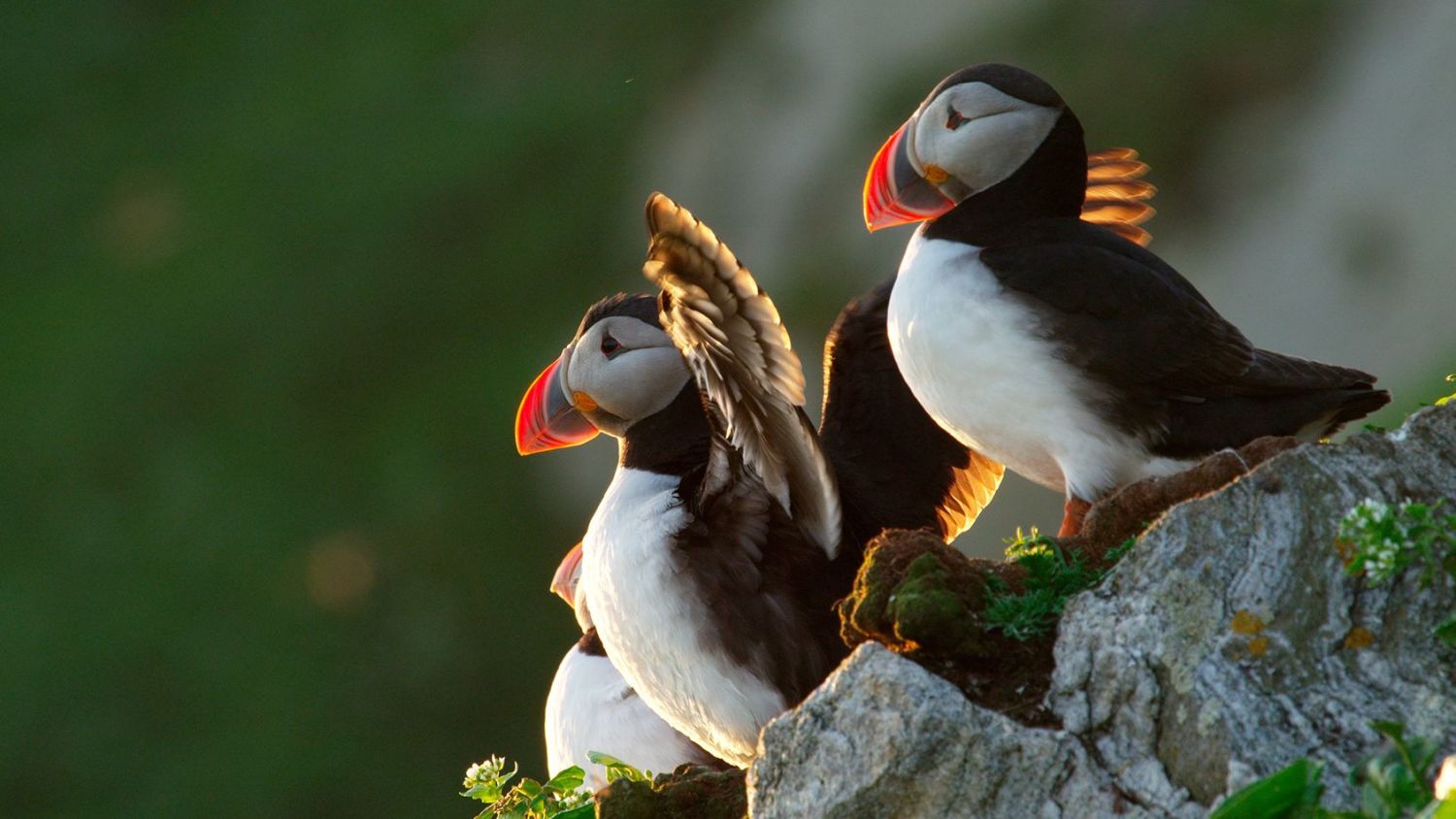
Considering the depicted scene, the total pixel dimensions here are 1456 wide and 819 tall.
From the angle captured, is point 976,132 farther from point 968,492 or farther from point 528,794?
point 528,794

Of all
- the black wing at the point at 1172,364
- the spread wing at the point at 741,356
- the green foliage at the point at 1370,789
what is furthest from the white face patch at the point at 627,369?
the green foliage at the point at 1370,789

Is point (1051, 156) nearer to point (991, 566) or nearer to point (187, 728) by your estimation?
point (991, 566)

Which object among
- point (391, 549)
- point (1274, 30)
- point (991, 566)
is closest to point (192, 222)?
point (391, 549)

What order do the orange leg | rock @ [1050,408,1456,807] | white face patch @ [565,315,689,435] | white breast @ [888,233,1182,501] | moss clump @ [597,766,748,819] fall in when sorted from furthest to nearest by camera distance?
1. white face patch @ [565,315,689,435]
2. white breast @ [888,233,1182,501]
3. the orange leg
4. moss clump @ [597,766,748,819]
5. rock @ [1050,408,1456,807]

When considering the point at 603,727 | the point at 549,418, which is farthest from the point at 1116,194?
the point at 603,727

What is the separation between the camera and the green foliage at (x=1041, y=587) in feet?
7.53

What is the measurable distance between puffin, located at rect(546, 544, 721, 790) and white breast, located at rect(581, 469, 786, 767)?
571 mm

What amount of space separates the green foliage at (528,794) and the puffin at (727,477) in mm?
344

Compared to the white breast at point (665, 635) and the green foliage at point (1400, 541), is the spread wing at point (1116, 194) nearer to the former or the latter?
the white breast at point (665, 635)

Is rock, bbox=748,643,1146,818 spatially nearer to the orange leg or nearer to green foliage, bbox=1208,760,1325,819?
green foliage, bbox=1208,760,1325,819

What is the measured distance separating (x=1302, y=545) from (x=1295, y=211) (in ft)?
23.9

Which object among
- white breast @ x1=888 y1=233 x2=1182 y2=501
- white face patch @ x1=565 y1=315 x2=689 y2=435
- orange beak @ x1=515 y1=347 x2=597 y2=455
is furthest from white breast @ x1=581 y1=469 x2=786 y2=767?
white breast @ x1=888 y1=233 x2=1182 y2=501

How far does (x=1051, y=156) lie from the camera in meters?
3.28

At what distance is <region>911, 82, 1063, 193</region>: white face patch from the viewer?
3.25 m
